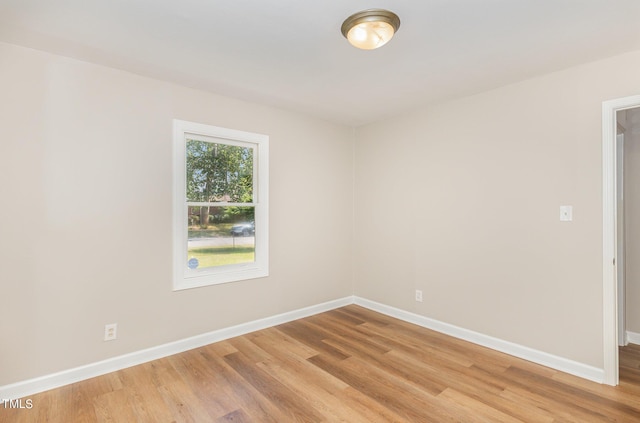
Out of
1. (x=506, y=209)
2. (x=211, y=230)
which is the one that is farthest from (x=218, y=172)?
(x=506, y=209)

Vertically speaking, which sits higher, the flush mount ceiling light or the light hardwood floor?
the flush mount ceiling light

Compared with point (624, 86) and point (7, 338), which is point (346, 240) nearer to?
point (624, 86)

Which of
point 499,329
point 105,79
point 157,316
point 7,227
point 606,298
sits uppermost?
point 105,79

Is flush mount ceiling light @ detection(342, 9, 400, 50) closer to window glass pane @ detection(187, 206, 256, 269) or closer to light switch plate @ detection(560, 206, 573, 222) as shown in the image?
light switch plate @ detection(560, 206, 573, 222)

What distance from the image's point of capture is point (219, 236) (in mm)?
3387

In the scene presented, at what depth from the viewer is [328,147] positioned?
429cm

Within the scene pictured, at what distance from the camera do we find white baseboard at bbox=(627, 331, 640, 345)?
320 centimetres

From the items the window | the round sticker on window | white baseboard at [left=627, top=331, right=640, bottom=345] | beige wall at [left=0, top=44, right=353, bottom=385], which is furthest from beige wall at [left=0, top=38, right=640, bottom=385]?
white baseboard at [left=627, top=331, right=640, bottom=345]

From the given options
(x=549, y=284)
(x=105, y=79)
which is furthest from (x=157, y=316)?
(x=549, y=284)

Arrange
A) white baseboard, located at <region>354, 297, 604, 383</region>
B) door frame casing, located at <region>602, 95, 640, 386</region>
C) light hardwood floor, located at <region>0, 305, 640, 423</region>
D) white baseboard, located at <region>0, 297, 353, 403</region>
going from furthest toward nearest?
white baseboard, located at <region>354, 297, 604, 383</region>, door frame casing, located at <region>602, 95, 640, 386</region>, white baseboard, located at <region>0, 297, 353, 403</region>, light hardwood floor, located at <region>0, 305, 640, 423</region>

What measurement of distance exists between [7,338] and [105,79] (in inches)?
82.3

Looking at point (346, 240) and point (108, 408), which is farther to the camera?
point (346, 240)

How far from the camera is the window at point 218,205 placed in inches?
121

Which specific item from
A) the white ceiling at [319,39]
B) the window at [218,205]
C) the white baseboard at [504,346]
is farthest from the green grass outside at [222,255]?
the white baseboard at [504,346]
